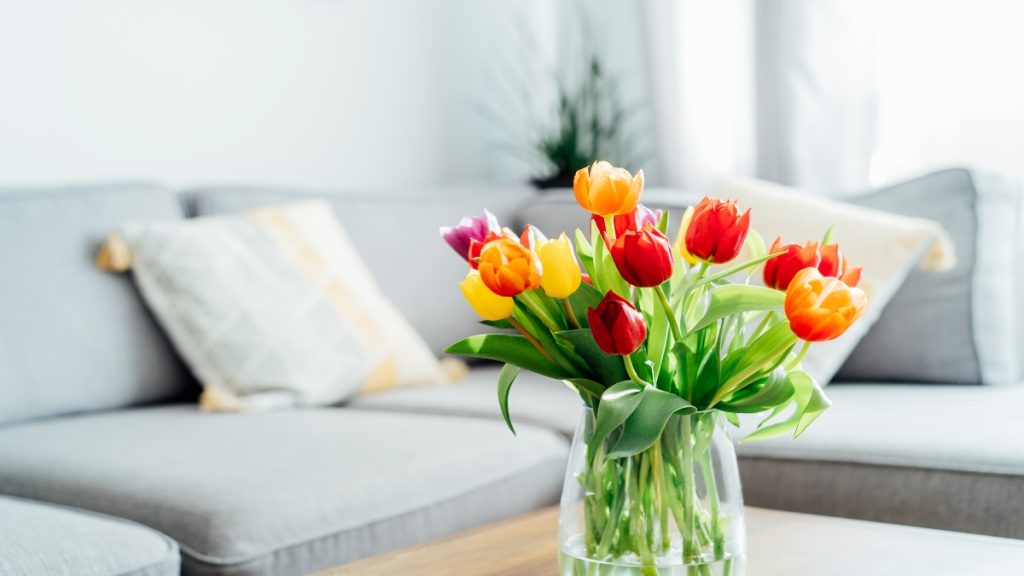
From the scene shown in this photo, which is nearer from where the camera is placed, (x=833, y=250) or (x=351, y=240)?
(x=833, y=250)

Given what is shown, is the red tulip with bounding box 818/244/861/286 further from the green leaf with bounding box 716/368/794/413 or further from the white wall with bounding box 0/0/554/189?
the white wall with bounding box 0/0/554/189

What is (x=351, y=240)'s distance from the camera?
95.3 inches

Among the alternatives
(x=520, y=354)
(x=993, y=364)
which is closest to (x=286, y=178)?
(x=993, y=364)

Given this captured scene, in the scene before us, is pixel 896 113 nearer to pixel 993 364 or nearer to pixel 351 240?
pixel 993 364

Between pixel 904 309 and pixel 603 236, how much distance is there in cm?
137

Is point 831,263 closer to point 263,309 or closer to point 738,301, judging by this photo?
point 738,301

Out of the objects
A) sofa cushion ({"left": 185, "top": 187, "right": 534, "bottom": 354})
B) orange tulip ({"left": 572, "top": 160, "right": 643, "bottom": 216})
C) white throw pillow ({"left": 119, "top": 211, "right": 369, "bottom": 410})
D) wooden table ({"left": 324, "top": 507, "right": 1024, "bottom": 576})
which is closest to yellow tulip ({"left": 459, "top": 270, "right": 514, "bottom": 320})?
orange tulip ({"left": 572, "top": 160, "right": 643, "bottom": 216})

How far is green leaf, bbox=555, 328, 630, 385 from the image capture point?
2.97 ft

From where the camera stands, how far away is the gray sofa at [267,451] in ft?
4.48

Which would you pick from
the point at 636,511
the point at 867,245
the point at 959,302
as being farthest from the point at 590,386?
the point at 959,302

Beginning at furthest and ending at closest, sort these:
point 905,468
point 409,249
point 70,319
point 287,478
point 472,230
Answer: point 409,249, point 70,319, point 905,468, point 287,478, point 472,230

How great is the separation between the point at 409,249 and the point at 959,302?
1143mm

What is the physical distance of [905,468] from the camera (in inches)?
61.6

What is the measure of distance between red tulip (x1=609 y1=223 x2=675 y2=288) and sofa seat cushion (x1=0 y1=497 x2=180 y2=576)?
71 cm
